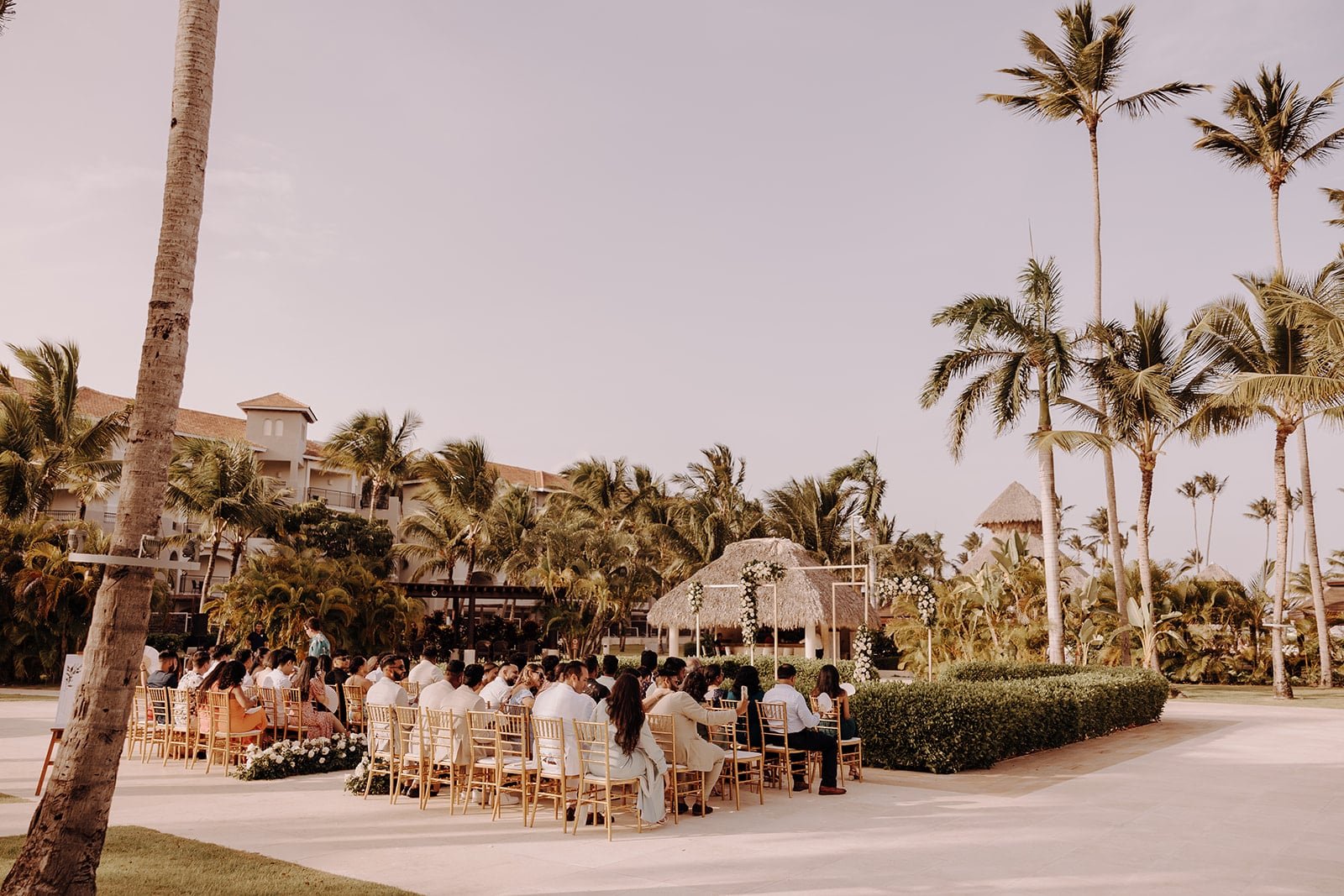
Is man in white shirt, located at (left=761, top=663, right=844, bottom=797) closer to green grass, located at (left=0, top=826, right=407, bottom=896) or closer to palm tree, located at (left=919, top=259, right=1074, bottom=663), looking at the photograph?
green grass, located at (left=0, top=826, right=407, bottom=896)

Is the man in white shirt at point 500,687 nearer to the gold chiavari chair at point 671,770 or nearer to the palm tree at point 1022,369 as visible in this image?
the gold chiavari chair at point 671,770

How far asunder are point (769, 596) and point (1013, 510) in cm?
1710

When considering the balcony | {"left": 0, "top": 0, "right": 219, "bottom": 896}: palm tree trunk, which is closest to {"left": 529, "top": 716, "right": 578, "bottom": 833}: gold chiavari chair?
{"left": 0, "top": 0, "right": 219, "bottom": 896}: palm tree trunk

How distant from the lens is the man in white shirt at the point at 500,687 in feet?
33.1

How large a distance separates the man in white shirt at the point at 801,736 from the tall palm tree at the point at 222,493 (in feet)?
75.5

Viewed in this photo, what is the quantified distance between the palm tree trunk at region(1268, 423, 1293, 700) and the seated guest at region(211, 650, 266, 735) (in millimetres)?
23477

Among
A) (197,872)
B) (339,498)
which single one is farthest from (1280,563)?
(339,498)

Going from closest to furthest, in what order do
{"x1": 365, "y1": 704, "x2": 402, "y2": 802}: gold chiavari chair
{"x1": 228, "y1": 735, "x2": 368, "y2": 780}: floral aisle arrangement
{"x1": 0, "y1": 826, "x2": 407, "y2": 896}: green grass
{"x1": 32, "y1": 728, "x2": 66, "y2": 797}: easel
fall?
{"x1": 0, "y1": 826, "x2": 407, "y2": 896}: green grass
{"x1": 32, "y1": 728, "x2": 66, "y2": 797}: easel
{"x1": 365, "y1": 704, "x2": 402, "y2": 802}: gold chiavari chair
{"x1": 228, "y1": 735, "x2": 368, "y2": 780}: floral aisle arrangement

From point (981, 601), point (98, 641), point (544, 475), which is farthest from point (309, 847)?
point (544, 475)

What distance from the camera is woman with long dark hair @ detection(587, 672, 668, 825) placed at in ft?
25.7

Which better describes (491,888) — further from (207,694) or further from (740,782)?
(207,694)

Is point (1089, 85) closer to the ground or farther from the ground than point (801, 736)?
farther from the ground

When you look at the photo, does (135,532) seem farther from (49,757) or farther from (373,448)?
(373,448)

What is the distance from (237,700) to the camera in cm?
1072
